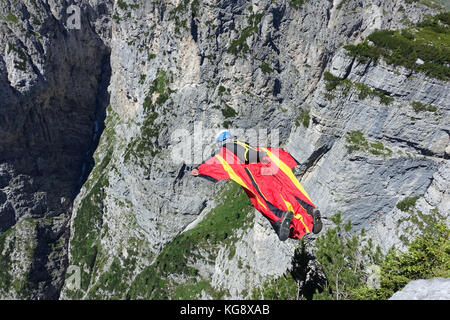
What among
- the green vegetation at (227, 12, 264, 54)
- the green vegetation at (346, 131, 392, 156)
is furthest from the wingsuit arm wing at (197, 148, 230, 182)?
the green vegetation at (227, 12, 264, 54)

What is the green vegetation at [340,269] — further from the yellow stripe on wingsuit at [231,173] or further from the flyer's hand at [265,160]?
the flyer's hand at [265,160]

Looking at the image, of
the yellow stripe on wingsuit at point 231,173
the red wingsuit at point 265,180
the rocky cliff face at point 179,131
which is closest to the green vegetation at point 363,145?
the rocky cliff face at point 179,131

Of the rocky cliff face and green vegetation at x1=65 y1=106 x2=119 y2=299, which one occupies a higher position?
the rocky cliff face

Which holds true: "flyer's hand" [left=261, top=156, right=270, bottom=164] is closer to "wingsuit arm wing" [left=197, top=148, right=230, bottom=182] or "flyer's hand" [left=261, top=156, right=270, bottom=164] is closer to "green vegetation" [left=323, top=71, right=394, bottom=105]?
"wingsuit arm wing" [left=197, top=148, right=230, bottom=182]

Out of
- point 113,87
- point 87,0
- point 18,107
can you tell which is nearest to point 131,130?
point 113,87

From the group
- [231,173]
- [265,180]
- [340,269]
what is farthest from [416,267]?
[231,173]
